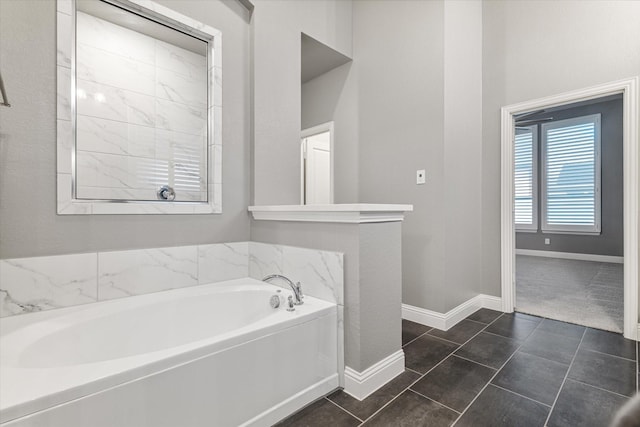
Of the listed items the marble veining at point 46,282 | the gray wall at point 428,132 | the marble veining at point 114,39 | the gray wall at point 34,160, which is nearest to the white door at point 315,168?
the gray wall at point 428,132

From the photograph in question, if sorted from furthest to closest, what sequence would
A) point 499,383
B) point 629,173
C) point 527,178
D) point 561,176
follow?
1. point 527,178
2. point 561,176
3. point 629,173
4. point 499,383

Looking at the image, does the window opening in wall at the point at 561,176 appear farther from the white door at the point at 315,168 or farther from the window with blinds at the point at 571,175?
the white door at the point at 315,168

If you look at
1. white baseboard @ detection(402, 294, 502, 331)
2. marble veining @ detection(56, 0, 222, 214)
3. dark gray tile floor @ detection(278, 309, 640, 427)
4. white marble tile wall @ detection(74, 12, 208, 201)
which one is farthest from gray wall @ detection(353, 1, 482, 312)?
white marble tile wall @ detection(74, 12, 208, 201)

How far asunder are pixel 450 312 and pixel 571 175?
478cm

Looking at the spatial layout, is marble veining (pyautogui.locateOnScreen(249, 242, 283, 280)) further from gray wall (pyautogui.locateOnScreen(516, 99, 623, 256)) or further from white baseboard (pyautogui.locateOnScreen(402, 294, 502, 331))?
gray wall (pyautogui.locateOnScreen(516, 99, 623, 256))

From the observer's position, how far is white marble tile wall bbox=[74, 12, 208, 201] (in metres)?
1.85

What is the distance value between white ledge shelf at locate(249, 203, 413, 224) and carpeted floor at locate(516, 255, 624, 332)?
2.11 meters

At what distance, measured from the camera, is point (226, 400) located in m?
1.27

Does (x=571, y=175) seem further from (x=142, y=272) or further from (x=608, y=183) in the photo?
(x=142, y=272)

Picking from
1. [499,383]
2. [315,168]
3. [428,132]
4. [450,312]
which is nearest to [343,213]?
[499,383]

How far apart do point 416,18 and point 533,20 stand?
1045 millimetres

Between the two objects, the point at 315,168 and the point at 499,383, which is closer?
the point at 499,383

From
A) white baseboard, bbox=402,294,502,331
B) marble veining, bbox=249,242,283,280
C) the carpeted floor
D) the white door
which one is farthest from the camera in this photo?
the white door

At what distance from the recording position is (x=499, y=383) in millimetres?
1728
